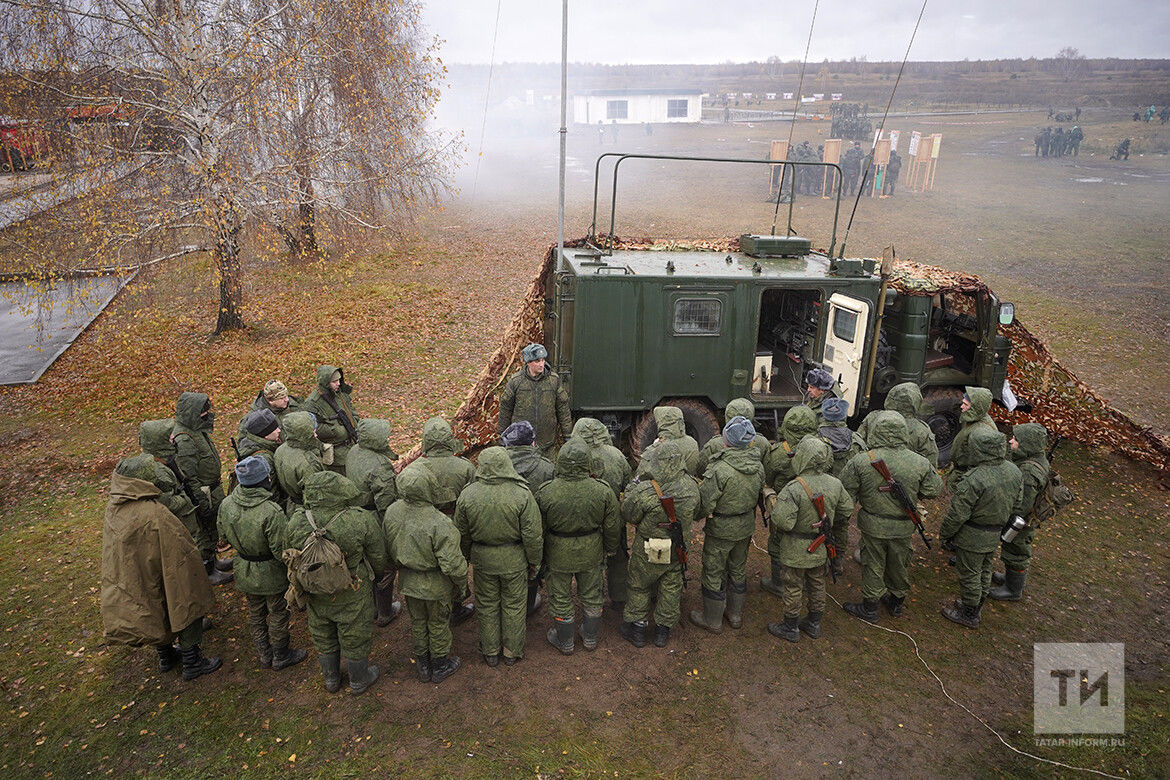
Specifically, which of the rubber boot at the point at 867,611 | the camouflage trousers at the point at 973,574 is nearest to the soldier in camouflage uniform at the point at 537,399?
the rubber boot at the point at 867,611

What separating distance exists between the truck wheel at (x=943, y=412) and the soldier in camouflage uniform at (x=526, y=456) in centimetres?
588

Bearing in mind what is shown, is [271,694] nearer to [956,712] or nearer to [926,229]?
Answer: [956,712]

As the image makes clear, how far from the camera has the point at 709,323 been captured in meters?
8.54

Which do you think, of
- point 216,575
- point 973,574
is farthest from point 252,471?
point 973,574

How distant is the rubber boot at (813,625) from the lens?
6.20 m

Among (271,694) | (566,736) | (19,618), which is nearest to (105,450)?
(19,618)

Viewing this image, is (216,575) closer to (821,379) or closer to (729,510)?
(729,510)

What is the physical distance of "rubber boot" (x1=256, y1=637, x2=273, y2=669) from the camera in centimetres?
567

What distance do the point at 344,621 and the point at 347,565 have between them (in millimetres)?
470

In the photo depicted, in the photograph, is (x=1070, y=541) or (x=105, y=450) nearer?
(x=1070, y=541)

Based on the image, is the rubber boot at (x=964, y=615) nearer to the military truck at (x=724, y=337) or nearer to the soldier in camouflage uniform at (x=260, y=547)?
the military truck at (x=724, y=337)

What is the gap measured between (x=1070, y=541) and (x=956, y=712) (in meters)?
3.62

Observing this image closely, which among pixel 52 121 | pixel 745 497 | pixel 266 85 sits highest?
pixel 266 85

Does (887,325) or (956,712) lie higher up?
(887,325)
